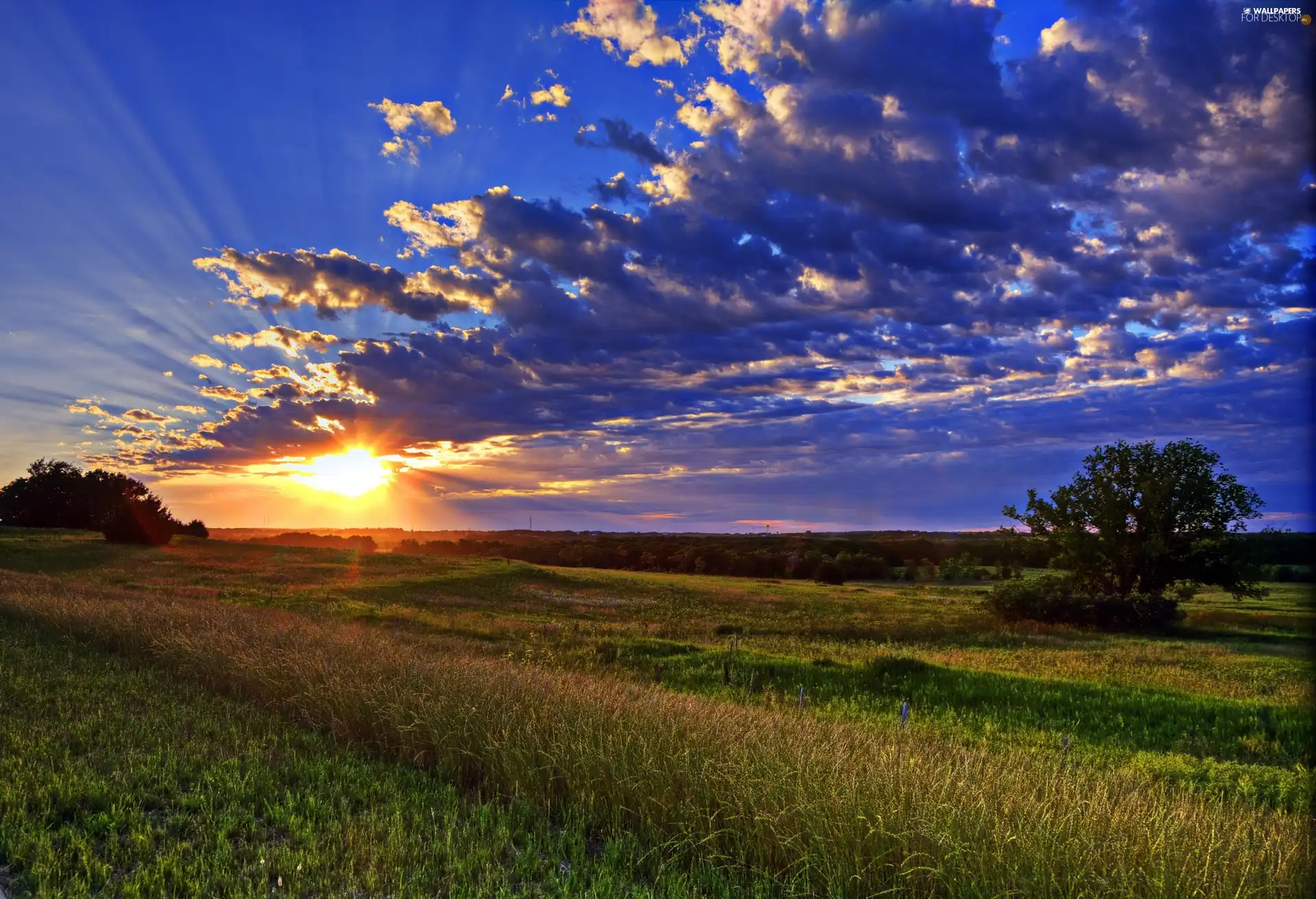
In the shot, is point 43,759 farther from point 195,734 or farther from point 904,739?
point 904,739

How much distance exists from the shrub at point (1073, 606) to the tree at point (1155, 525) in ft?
4.74

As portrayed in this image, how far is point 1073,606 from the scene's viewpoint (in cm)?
4106

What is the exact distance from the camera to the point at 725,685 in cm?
1852

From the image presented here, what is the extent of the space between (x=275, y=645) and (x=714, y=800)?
1047cm

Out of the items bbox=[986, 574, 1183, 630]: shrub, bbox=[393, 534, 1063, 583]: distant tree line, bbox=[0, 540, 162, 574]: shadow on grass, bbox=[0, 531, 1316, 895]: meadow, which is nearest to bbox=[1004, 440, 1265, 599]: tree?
bbox=[986, 574, 1183, 630]: shrub

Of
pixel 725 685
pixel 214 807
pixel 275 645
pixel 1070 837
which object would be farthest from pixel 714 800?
pixel 725 685

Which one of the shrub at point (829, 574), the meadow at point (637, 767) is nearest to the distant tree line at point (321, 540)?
the shrub at point (829, 574)

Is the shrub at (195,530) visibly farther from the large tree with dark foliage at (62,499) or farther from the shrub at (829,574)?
the shrub at (829,574)

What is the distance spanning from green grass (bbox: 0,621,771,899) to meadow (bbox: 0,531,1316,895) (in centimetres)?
4

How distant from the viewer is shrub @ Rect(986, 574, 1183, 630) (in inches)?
1519

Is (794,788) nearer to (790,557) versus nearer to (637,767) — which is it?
(637,767)

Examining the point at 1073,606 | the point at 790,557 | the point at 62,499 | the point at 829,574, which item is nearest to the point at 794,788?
the point at 1073,606

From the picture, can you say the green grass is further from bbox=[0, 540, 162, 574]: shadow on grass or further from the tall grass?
bbox=[0, 540, 162, 574]: shadow on grass

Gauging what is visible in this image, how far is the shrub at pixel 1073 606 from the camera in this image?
38594mm
